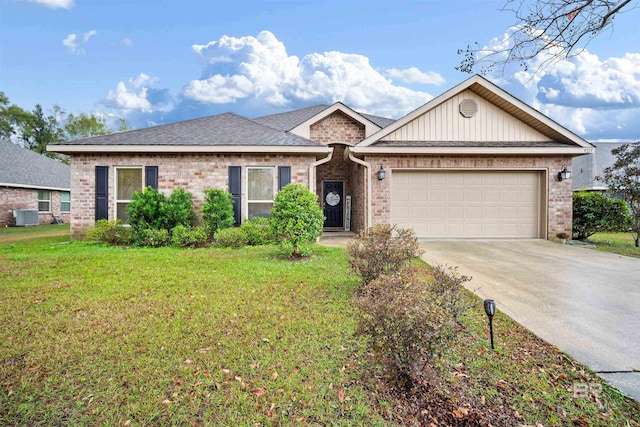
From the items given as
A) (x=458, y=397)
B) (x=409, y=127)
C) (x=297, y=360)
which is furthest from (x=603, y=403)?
(x=409, y=127)

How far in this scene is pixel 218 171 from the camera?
9.62 m

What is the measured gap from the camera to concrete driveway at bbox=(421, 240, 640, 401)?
2.95 metres

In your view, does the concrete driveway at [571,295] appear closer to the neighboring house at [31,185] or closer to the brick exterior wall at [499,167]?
the brick exterior wall at [499,167]

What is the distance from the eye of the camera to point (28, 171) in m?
18.7

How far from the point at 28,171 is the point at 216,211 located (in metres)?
17.7

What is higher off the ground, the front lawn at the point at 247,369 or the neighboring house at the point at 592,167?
the neighboring house at the point at 592,167

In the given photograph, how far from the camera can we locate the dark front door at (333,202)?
1398 centimetres

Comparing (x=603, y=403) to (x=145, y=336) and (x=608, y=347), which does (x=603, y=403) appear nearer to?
(x=608, y=347)

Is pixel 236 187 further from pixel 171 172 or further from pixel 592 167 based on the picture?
pixel 592 167

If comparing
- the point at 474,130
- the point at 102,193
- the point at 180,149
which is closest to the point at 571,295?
the point at 474,130

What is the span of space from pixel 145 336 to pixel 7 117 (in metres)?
39.7

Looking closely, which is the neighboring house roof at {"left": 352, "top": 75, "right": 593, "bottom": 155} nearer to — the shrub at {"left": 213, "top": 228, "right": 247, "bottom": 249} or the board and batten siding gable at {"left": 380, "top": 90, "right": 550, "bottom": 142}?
the board and batten siding gable at {"left": 380, "top": 90, "right": 550, "bottom": 142}

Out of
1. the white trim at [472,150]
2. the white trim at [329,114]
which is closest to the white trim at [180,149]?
the white trim at [472,150]

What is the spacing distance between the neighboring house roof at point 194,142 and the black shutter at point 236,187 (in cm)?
67
